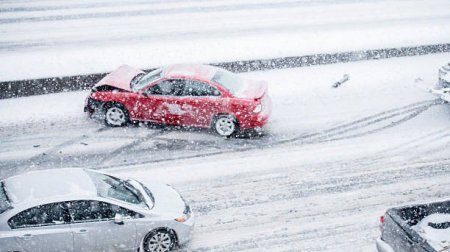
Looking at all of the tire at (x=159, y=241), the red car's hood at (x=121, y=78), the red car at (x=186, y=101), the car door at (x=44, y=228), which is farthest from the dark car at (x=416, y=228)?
the red car's hood at (x=121, y=78)

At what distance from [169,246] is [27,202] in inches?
93.3

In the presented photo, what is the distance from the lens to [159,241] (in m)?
9.12

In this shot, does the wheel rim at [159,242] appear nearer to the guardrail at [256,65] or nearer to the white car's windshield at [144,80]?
the white car's windshield at [144,80]

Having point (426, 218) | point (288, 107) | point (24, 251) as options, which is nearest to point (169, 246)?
point (24, 251)

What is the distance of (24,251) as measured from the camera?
831 centimetres

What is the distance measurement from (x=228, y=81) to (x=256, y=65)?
4224 millimetres

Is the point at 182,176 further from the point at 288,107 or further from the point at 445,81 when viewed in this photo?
the point at 445,81

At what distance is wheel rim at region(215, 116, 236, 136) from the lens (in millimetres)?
13188

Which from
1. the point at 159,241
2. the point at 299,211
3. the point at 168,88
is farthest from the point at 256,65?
the point at 159,241

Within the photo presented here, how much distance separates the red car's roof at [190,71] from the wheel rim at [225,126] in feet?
3.50

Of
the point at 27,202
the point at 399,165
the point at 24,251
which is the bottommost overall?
the point at 399,165

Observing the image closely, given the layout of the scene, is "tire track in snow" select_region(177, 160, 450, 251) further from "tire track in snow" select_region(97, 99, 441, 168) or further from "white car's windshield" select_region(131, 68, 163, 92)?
"white car's windshield" select_region(131, 68, 163, 92)

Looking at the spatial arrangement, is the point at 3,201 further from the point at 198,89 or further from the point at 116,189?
the point at 198,89

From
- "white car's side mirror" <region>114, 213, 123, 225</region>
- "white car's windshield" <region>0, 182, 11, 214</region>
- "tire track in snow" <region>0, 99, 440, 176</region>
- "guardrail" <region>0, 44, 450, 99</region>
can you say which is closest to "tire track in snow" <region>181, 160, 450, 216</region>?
"tire track in snow" <region>0, 99, 440, 176</region>
